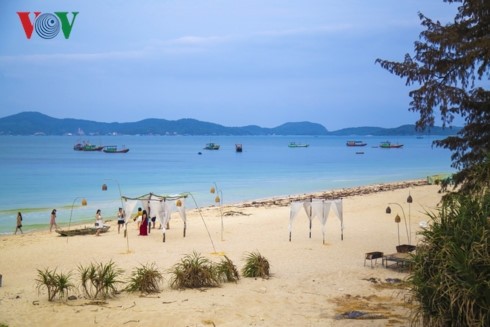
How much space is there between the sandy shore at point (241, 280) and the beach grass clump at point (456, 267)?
2018 mm

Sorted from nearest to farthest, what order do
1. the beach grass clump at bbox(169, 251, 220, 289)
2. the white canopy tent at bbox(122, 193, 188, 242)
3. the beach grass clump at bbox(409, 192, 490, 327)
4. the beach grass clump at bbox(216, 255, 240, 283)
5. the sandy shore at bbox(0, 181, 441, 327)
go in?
1. the beach grass clump at bbox(409, 192, 490, 327)
2. the sandy shore at bbox(0, 181, 441, 327)
3. the beach grass clump at bbox(169, 251, 220, 289)
4. the beach grass clump at bbox(216, 255, 240, 283)
5. the white canopy tent at bbox(122, 193, 188, 242)

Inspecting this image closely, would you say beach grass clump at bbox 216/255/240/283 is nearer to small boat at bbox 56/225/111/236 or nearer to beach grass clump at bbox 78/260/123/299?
beach grass clump at bbox 78/260/123/299

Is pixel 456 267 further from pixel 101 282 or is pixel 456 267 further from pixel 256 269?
pixel 101 282

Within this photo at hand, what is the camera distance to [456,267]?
21.9ft

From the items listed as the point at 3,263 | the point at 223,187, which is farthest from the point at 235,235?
the point at 223,187

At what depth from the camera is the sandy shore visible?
995 cm

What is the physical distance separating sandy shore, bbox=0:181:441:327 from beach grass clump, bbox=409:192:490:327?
202 centimetres

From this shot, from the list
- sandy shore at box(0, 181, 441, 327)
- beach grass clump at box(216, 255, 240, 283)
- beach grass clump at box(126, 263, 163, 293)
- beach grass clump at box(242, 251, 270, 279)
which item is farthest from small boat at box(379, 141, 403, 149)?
beach grass clump at box(126, 263, 163, 293)

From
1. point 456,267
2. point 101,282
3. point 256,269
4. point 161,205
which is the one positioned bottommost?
point 256,269

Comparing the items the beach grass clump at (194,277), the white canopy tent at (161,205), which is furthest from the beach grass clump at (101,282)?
the white canopy tent at (161,205)

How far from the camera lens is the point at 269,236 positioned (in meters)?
21.0

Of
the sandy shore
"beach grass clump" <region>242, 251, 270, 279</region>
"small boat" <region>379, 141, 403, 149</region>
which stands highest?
"small boat" <region>379, 141, 403, 149</region>

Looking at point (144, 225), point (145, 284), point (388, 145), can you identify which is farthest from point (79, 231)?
point (388, 145)

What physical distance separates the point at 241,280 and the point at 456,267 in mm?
6972
